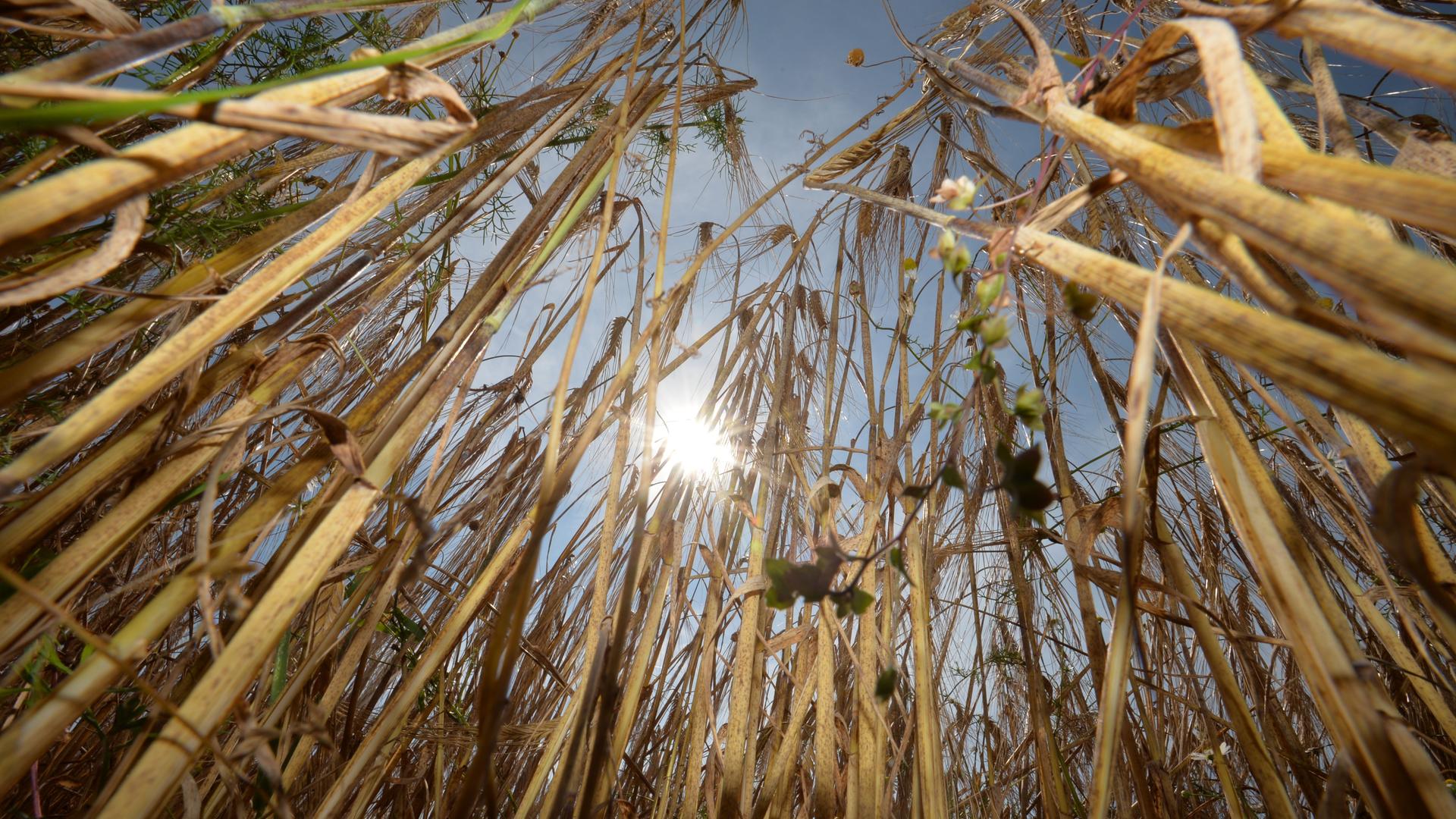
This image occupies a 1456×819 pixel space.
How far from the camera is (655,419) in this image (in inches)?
23.2

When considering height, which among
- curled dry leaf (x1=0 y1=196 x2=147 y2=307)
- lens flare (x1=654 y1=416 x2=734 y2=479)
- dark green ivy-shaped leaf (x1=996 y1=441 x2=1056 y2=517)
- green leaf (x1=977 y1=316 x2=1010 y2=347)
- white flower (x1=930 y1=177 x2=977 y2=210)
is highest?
lens flare (x1=654 y1=416 x2=734 y2=479)

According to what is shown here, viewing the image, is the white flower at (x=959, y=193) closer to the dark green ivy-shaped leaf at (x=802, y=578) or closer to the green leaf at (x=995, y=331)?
the green leaf at (x=995, y=331)

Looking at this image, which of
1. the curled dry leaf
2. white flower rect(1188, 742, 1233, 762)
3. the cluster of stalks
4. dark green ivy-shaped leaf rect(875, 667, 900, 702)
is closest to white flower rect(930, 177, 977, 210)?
the cluster of stalks

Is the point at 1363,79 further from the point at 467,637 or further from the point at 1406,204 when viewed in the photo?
the point at 467,637

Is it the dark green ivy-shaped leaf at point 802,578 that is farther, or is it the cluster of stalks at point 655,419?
the dark green ivy-shaped leaf at point 802,578

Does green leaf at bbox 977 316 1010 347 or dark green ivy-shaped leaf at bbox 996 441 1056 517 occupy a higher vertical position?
green leaf at bbox 977 316 1010 347

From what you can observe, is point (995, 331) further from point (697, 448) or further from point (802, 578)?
point (697, 448)

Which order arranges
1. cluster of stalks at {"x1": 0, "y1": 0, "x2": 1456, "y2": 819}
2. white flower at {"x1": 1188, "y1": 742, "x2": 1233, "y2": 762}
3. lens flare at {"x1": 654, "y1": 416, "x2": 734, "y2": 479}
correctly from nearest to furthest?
cluster of stalks at {"x1": 0, "y1": 0, "x2": 1456, "y2": 819} → white flower at {"x1": 1188, "y1": 742, "x2": 1233, "y2": 762} → lens flare at {"x1": 654, "y1": 416, "x2": 734, "y2": 479}

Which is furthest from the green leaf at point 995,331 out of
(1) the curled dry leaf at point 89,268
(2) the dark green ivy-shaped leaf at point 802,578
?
(1) the curled dry leaf at point 89,268

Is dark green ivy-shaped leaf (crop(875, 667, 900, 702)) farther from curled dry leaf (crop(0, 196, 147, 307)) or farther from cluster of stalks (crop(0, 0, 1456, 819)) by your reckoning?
curled dry leaf (crop(0, 196, 147, 307))

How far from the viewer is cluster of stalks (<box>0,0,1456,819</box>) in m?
0.29

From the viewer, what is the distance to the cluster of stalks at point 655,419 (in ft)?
0.95

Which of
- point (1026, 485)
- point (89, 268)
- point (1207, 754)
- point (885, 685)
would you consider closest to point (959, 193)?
point (1026, 485)

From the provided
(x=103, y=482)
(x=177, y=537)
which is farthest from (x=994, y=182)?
(x=177, y=537)
